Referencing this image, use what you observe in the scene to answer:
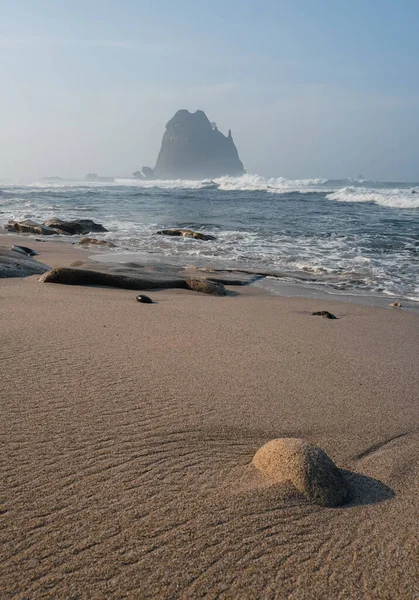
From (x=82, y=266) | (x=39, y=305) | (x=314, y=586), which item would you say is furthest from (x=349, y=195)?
(x=314, y=586)

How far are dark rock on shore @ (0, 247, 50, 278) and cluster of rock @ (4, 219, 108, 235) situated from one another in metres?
6.93

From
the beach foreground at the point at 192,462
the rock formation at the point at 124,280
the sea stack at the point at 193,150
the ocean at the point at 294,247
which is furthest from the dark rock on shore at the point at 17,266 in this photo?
the sea stack at the point at 193,150

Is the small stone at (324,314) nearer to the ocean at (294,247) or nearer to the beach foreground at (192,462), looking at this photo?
the beach foreground at (192,462)

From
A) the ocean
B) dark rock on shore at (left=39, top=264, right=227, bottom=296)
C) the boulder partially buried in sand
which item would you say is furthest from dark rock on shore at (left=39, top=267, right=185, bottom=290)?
the boulder partially buried in sand

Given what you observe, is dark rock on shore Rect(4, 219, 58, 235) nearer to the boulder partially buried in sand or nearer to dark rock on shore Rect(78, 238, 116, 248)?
dark rock on shore Rect(78, 238, 116, 248)

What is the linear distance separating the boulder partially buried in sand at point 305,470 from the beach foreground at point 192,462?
0.17 ft

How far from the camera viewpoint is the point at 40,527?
1.81 meters

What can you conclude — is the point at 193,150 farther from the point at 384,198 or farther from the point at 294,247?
the point at 294,247

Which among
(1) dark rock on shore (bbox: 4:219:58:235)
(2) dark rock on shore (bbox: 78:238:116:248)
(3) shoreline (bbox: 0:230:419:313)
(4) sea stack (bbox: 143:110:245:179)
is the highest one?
(4) sea stack (bbox: 143:110:245:179)

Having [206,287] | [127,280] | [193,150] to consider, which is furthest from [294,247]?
[193,150]

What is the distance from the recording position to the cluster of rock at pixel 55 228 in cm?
1437

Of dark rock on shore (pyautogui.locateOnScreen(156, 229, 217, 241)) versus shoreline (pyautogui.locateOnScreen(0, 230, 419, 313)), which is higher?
dark rock on shore (pyautogui.locateOnScreen(156, 229, 217, 241))

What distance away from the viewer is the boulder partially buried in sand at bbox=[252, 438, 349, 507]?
2148 millimetres

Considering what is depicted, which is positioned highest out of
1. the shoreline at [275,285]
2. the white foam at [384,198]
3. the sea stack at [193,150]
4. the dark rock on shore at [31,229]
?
the sea stack at [193,150]
